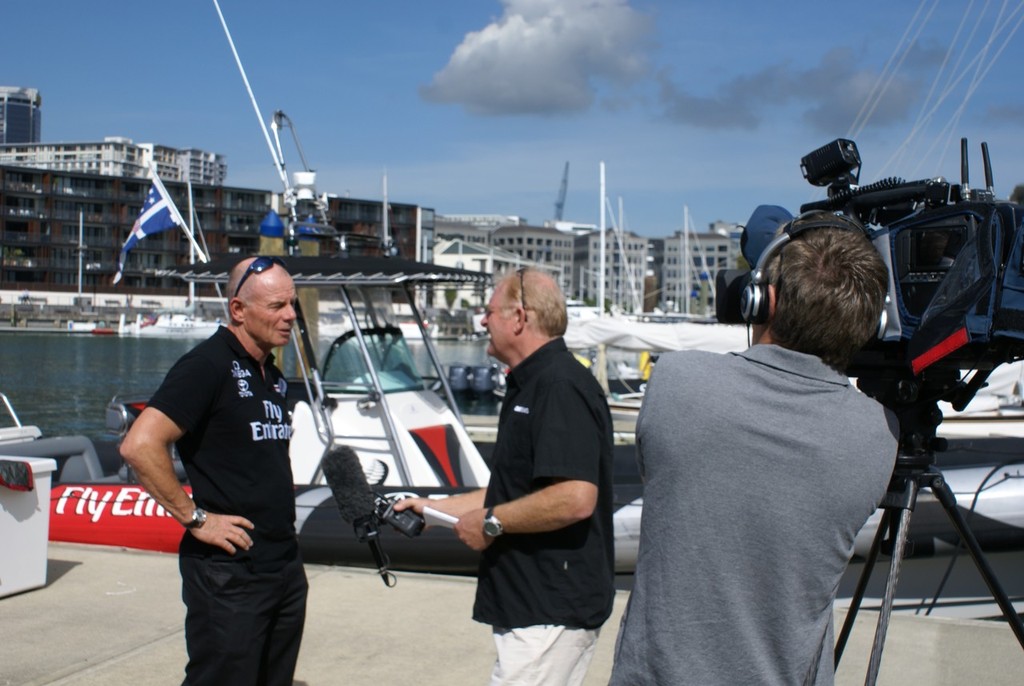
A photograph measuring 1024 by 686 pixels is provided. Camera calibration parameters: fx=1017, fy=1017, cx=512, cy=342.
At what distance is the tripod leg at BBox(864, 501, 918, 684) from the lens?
105 inches

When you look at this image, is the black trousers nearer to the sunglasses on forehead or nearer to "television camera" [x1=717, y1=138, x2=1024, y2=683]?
the sunglasses on forehead

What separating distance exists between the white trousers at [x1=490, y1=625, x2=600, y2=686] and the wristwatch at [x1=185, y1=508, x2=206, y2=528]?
0.96 m

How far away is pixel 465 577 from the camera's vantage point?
6.36m

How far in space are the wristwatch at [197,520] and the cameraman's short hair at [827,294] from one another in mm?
1877

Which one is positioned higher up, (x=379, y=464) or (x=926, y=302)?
(x=926, y=302)

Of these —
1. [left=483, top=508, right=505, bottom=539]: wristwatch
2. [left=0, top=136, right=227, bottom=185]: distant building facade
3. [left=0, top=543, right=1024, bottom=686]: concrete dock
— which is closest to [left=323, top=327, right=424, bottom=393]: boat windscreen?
[left=0, top=543, right=1024, bottom=686]: concrete dock

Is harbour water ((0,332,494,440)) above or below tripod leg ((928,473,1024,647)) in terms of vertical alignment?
below

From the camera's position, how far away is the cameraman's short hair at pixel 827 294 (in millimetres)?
1902

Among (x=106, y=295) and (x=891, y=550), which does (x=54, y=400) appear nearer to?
(x=891, y=550)

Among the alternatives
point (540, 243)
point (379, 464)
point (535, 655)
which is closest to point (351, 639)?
point (535, 655)

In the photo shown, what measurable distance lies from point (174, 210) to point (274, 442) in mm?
9575

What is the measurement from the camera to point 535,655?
8.93 feet

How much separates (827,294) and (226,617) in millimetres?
2067

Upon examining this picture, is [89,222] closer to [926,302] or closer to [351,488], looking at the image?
[351,488]
